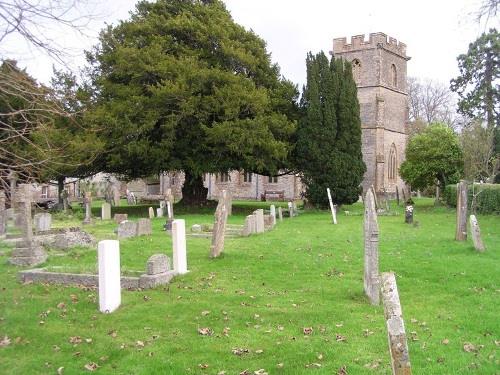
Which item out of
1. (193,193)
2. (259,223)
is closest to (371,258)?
(259,223)

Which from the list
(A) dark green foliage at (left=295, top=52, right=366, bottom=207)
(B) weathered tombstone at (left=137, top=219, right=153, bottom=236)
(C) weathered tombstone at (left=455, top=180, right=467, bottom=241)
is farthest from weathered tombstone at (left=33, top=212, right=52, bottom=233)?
(A) dark green foliage at (left=295, top=52, right=366, bottom=207)

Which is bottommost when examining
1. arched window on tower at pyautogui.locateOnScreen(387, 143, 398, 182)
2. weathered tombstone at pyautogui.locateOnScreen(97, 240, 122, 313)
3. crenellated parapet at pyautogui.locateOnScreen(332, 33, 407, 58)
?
weathered tombstone at pyautogui.locateOnScreen(97, 240, 122, 313)

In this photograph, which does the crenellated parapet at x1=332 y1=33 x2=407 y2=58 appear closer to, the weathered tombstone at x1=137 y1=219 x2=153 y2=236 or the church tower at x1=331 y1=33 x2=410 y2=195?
the church tower at x1=331 y1=33 x2=410 y2=195

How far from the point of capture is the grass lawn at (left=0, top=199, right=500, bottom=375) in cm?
607

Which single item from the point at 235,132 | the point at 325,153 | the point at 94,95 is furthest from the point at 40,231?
the point at 325,153

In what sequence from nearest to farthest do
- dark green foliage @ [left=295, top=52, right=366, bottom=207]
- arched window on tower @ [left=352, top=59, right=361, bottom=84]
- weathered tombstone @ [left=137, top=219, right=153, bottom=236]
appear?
weathered tombstone @ [left=137, top=219, right=153, bottom=236] < dark green foliage @ [left=295, top=52, right=366, bottom=207] < arched window on tower @ [left=352, top=59, right=361, bottom=84]

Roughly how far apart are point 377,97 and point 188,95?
21.5 metres

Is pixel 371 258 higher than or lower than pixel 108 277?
higher

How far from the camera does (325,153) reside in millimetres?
28766

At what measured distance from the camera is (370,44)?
43.3 m

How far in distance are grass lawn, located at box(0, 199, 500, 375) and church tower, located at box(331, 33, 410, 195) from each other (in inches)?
1232

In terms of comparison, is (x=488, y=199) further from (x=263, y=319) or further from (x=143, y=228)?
(x=263, y=319)

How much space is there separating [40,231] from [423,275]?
12.6 meters

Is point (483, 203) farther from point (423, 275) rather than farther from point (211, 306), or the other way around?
point (211, 306)
